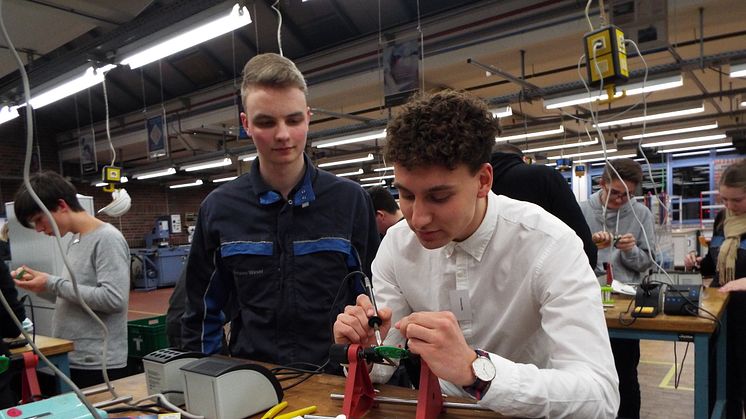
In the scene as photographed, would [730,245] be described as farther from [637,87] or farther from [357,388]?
[637,87]

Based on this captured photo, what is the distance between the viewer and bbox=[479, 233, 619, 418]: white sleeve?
79 cm

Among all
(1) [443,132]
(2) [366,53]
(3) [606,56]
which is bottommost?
(1) [443,132]

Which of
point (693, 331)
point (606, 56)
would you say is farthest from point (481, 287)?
point (606, 56)

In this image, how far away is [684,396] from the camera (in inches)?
125

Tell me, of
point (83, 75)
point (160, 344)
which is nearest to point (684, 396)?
point (160, 344)

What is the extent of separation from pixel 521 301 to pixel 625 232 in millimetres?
2292

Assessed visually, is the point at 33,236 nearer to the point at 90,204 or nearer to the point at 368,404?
the point at 90,204

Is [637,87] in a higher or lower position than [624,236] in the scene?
higher

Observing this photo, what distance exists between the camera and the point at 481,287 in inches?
40.3

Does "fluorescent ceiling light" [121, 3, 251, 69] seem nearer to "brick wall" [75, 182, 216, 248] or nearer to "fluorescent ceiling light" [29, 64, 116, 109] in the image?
"fluorescent ceiling light" [29, 64, 116, 109]

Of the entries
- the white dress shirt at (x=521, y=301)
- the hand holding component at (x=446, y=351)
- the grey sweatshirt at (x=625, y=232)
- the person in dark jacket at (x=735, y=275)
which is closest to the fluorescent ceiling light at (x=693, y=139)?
the grey sweatshirt at (x=625, y=232)

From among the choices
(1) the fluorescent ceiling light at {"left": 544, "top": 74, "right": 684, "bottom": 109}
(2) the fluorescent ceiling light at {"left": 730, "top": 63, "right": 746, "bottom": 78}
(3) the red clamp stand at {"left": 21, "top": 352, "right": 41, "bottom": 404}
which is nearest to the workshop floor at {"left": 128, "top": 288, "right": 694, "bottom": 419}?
(1) the fluorescent ceiling light at {"left": 544, "top": 74, "right": 684, "bottom": 109}

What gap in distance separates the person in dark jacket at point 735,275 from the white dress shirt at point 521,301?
179cm

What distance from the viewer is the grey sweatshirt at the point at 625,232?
2828 millimetres
